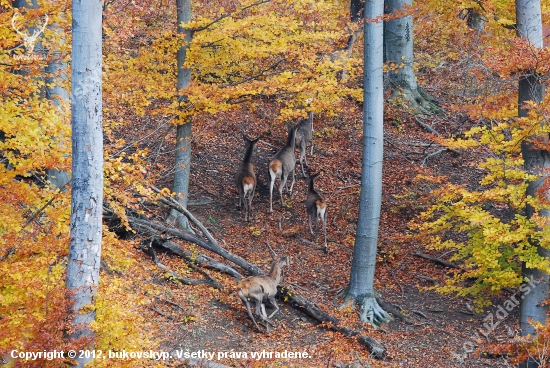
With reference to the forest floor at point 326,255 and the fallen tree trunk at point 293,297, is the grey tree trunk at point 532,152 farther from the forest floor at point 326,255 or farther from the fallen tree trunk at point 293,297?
the fallen tree trunk at point 293,297

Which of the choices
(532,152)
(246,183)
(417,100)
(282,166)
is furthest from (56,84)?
(417,100)

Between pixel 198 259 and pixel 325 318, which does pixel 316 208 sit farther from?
pixel 325 318

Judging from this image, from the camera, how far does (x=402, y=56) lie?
21.1m

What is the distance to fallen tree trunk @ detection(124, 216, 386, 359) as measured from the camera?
1131 cm

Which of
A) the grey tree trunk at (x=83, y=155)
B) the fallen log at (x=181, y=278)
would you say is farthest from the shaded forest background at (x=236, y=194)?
the grey tree trunk at (x=83, y=155)

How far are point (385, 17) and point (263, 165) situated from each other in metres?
7.08

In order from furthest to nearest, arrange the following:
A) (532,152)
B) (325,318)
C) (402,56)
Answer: (402,56), (325,318), (532,152)

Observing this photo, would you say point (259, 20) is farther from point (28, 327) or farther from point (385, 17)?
point (28, 327)

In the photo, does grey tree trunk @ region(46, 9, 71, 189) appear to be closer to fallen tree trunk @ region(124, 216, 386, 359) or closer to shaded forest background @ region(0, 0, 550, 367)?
shaded forest background @ region(0, 0, 550, 367)

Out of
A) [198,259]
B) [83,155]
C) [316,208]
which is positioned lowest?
[198,259]

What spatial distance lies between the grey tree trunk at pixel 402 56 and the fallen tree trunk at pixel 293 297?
11151mm

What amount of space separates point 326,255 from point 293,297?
293cm

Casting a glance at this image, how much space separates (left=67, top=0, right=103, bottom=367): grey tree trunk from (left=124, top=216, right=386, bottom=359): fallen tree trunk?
5.15 metres

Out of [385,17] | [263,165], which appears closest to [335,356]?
[385,17]
